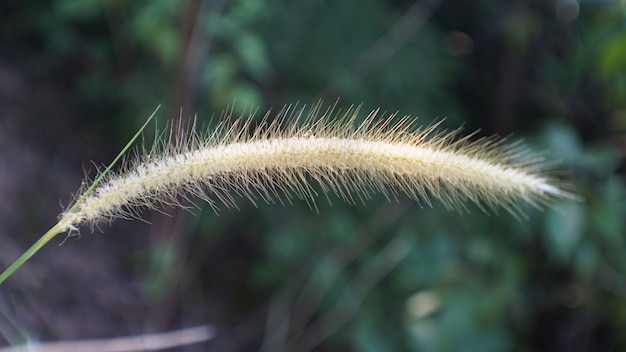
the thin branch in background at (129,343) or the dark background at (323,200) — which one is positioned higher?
the dark background at (323,200)

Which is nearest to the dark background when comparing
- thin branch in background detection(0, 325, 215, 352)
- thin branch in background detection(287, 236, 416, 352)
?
thin branch in background detection(287, 236, 416, 352)

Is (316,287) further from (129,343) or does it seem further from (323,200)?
(129,343)

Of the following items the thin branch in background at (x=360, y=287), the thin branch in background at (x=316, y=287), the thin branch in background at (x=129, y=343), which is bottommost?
the thin branch in background at (x=129, y=343)

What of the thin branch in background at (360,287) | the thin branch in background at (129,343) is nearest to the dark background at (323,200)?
the thin branch in background at (360,287)

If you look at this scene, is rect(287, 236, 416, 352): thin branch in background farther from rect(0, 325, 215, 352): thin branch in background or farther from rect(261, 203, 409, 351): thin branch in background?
rect(0, 325, 215, 352): thin branch in background

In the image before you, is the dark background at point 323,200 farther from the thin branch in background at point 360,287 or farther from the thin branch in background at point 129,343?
the thin branch in background at point 129,343

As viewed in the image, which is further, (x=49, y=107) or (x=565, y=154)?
(x=49, y=107)

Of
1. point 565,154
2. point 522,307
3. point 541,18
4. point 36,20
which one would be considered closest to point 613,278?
point 522,307

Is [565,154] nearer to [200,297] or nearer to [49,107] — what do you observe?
[200,297]

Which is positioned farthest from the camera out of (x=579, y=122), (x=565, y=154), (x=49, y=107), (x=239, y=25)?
(x=49, y=107)

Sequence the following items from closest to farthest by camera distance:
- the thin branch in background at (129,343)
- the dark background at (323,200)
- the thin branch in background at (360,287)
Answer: the thin branch in background at (129,343) → the dark background at (323,200) → the thin branch in background at (360,287)
